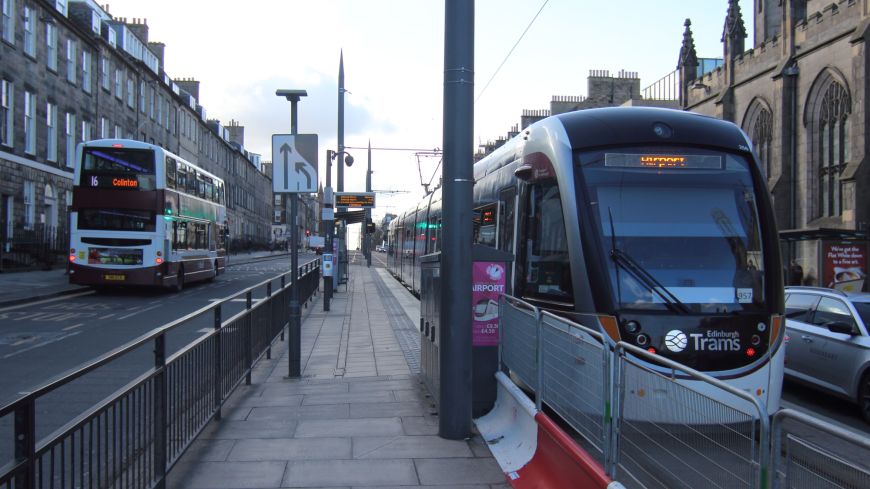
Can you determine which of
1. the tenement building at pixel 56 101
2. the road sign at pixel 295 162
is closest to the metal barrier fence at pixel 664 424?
the road sign at pixel 295 162

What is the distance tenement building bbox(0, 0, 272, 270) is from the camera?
92.4 feet

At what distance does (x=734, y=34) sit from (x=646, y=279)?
33507 mm

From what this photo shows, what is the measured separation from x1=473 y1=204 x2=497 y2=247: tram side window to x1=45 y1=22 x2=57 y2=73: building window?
27881 mm

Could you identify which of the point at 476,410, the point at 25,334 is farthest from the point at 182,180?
the point at 476,410

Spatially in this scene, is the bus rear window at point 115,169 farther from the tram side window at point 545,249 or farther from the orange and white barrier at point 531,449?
the orange and white barrier at point 531,449

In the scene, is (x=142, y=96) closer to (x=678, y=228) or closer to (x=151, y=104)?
(x=151, y=104)

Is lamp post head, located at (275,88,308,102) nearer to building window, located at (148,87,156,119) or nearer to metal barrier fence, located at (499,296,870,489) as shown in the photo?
metal barrier fence, located at (499,296,870,489)

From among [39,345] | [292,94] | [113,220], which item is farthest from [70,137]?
[292,94]

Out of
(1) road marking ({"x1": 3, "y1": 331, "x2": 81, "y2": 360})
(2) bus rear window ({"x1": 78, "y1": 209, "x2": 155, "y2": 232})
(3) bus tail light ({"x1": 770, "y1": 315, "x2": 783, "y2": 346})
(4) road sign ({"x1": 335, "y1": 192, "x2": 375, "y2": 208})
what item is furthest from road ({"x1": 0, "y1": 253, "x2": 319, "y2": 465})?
(3) bus tail light ({"x1": 770, "y1": 315, "x2": 783, "y2": 346})

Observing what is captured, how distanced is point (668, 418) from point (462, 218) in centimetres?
305

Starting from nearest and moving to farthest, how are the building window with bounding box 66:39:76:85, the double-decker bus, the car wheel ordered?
the car wheel
the double-decker bus
the building window with bounding box 66:39:76:85

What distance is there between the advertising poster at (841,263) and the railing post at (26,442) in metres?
19.9

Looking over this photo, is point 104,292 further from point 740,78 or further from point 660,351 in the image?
point 740,78

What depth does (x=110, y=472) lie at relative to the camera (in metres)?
3.68
